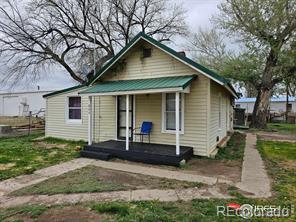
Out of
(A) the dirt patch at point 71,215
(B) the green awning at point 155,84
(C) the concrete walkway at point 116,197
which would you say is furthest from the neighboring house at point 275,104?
(A) the dirt patch at point 71,215

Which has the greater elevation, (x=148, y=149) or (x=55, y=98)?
(x=55, y=98)

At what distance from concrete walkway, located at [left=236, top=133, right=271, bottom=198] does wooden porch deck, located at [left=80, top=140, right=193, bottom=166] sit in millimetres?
1851

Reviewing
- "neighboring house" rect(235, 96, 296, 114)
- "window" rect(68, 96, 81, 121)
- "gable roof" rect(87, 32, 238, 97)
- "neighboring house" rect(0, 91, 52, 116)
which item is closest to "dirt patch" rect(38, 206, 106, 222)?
"gable roof" rect(87, 32, 238, 97)

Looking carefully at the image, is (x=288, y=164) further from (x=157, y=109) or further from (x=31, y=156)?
(x=31, y=156)

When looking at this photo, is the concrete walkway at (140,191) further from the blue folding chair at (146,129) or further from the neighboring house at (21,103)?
the neighboring house at (21,103)

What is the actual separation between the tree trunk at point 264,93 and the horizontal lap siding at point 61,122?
47.7ft

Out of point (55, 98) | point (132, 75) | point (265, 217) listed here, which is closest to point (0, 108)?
point (55, 98)

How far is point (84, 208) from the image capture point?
12.9ft

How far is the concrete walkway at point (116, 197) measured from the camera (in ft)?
14.1

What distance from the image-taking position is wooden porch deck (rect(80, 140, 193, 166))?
6930 millimetres

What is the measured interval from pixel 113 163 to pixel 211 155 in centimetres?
338

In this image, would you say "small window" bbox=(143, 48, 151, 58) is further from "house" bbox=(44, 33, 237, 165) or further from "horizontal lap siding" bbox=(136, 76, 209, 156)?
"horizontal lap siding" bbox=(136, 76, 209, 156)

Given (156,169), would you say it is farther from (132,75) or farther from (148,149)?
(132,75)

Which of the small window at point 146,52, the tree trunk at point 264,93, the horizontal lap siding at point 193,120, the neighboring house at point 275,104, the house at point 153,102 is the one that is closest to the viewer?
the house at point 153,102
